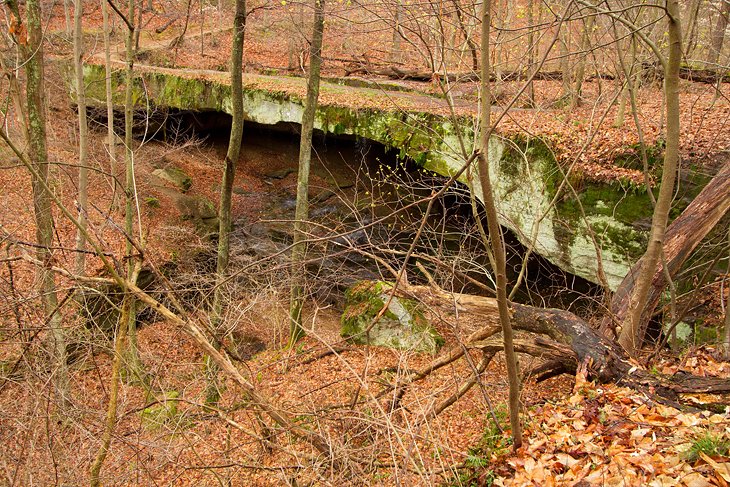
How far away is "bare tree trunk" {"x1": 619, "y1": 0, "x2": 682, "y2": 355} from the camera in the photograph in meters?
3.45

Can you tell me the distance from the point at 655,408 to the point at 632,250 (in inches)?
207

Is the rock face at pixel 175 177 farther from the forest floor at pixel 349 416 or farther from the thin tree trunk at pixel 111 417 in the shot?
the thin tree trunk at pixel 111 417

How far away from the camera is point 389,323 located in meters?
8.98

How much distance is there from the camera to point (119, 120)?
637 inches

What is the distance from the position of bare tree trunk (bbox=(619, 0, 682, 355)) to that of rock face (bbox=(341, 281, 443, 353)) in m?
4.01

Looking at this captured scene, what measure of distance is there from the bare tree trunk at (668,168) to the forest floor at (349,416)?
0.72 m

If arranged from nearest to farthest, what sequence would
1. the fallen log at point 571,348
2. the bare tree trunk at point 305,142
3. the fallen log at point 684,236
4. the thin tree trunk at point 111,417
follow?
the thin tree trunk at point 111,417 → the fallen log at point 571,348 → the fallen log at point 684,236 → the bare tree trunk at point 305,142

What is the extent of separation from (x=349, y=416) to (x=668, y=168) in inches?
113

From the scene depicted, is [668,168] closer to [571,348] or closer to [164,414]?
[571,348]

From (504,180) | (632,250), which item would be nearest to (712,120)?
(632,250)

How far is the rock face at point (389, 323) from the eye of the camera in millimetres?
8578

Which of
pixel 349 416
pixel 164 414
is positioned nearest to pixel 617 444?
pixel 349 416

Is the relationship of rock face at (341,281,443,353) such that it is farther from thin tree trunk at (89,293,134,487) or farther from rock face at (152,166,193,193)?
rock face at (152,166,193,193)

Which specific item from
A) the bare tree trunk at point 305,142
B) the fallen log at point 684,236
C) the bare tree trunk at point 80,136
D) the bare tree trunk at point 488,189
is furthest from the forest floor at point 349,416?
the bare tree trunk at point 80,136
